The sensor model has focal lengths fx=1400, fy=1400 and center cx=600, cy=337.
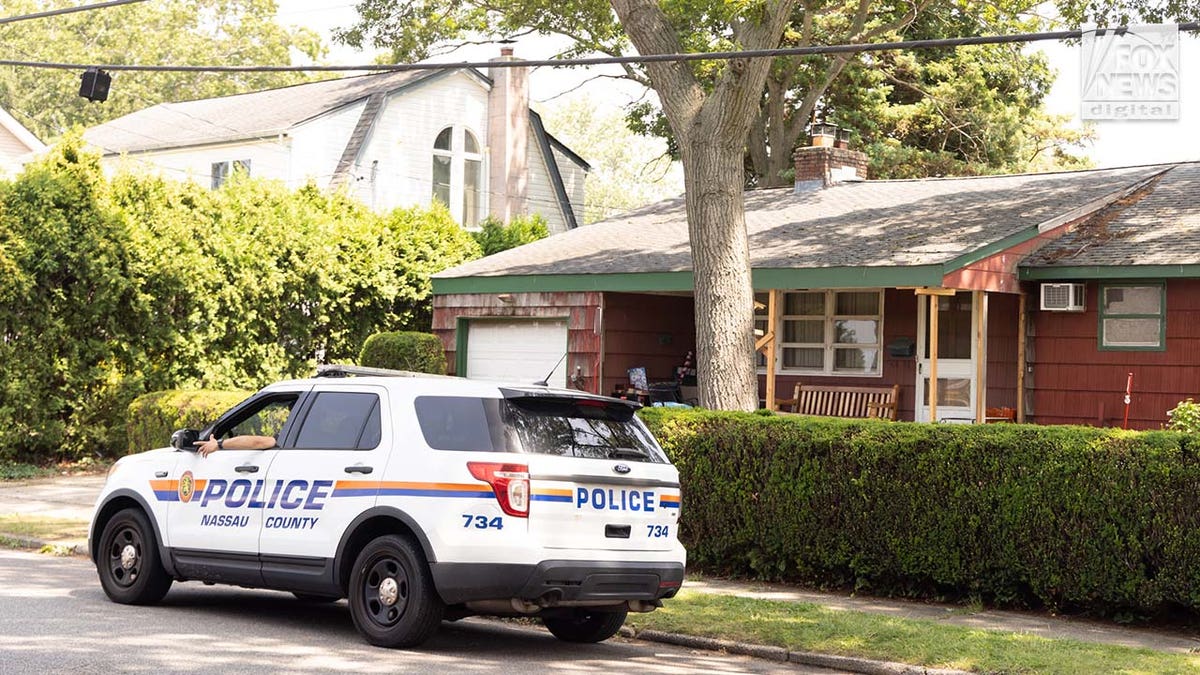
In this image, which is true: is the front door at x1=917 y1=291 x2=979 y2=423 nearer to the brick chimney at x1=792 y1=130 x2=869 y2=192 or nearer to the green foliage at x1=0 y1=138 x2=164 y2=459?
the brick chimney at x1=792 y1=130 x2=869 y2=192

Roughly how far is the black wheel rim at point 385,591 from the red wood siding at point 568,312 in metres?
12.4

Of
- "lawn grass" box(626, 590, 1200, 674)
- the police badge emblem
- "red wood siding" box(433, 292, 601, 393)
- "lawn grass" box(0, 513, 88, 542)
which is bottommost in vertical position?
"lawn grass" box(0, 513, 88, 542)

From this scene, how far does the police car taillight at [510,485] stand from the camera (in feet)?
27.5

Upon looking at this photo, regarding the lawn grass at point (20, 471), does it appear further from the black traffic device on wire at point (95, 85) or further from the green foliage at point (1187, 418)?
the green foliage at point (1187, 418)

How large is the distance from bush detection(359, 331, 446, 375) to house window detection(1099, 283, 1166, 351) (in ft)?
33.1

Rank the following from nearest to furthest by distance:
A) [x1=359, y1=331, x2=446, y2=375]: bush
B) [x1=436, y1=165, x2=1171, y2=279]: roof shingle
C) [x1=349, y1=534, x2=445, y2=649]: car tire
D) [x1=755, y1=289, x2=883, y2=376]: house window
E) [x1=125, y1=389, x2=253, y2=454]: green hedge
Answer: [x1=349, y1=534, x2=445, y2=649]: car tire, [x1=125, y1=389, x2=253, y2=454]: green hedge, [x1=436, y1=165, x2=1171, y2=279]: roof shingle, [x1=755, y1=289, x2=883, y2=376]: house window, [x1=359, y1=331, x2=446, y2=375]: bush

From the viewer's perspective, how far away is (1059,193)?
67.8 ft

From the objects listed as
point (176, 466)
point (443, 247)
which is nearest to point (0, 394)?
point (443, 247)

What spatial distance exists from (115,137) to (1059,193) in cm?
2709

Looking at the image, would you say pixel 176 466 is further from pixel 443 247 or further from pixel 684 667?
pixel 443 247

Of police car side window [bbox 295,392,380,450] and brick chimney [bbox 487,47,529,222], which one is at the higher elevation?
brick chimney [bbox 487,47,529,222]

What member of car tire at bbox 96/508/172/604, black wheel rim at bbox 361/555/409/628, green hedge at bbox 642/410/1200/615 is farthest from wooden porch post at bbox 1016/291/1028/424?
car tire at bbox 96/508/172/604

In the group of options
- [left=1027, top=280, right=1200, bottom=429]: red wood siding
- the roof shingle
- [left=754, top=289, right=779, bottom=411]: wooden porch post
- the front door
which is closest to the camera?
[left=1027, top=280, right=1200, bottom=429]: red wood siding

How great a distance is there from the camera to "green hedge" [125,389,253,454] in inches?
672
